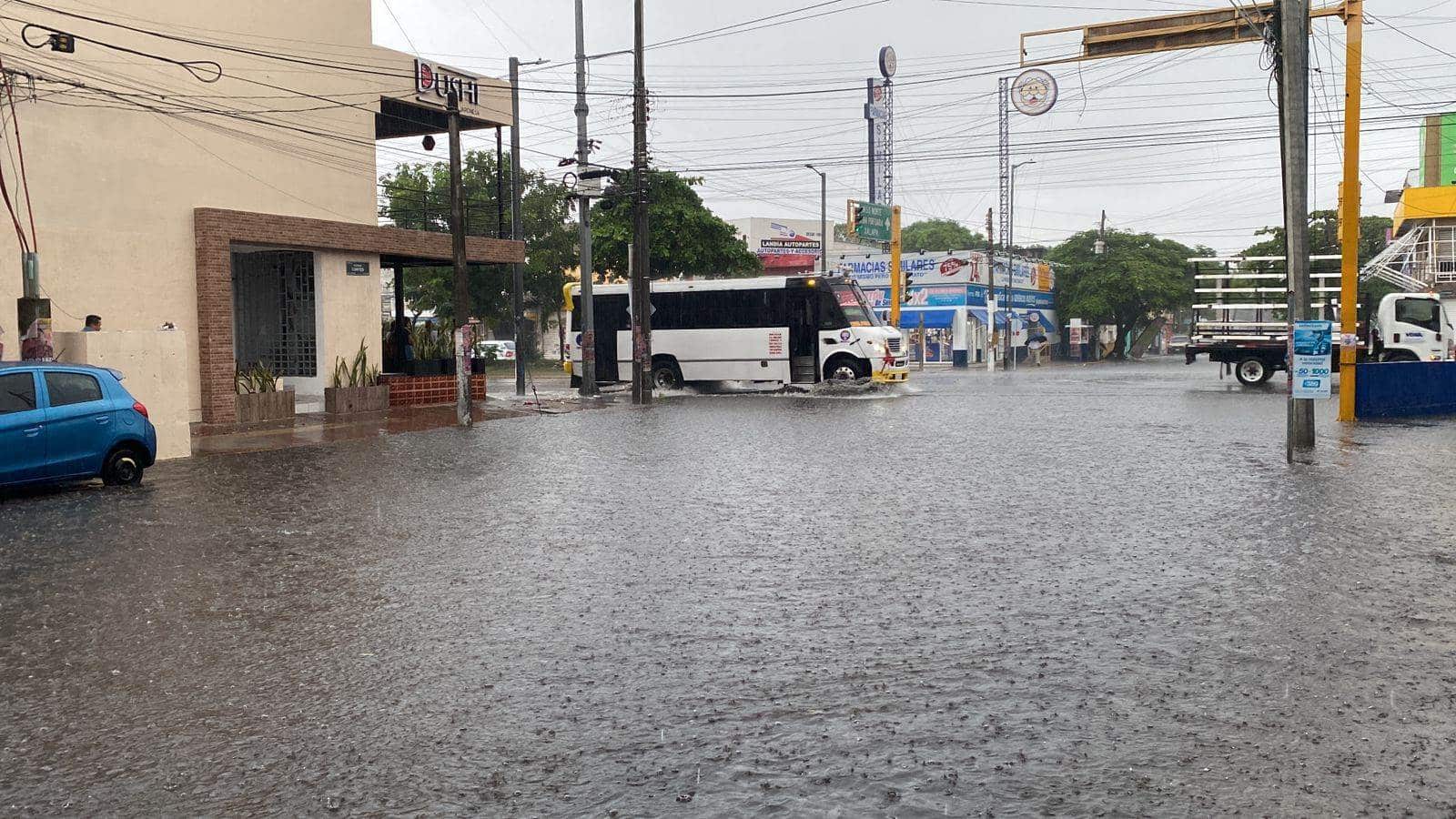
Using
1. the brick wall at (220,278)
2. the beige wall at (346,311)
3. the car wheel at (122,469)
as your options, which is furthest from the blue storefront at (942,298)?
the car wheel at (122,469)

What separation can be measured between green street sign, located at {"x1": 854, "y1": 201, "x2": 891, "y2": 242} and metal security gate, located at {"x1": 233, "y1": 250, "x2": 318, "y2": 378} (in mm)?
37500

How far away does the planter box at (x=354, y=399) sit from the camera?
2580 cm

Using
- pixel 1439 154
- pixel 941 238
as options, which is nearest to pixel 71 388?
pixel 1439 154

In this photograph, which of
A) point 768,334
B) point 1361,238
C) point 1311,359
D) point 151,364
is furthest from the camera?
point 1361,238

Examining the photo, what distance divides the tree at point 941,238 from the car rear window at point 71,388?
357 ft

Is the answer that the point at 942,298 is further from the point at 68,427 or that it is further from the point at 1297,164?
the point at 68,427

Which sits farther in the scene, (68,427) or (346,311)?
(346,311)

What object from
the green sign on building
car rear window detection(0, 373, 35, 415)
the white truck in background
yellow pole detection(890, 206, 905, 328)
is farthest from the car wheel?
the green sign on building

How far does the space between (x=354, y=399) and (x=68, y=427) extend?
499 inches

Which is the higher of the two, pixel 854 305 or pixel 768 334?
pixel 854 305

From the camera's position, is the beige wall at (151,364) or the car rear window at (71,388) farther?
the beige wall at (151,364)

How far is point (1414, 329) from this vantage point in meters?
33.3

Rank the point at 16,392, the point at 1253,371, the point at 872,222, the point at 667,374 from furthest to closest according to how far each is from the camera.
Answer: the point at 872,222
the point at 1253,371
the point at 667,374
the point at 16,392

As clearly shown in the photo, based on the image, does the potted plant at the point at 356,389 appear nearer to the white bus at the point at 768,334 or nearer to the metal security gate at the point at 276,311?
the metal security gate at the point at 276,311
